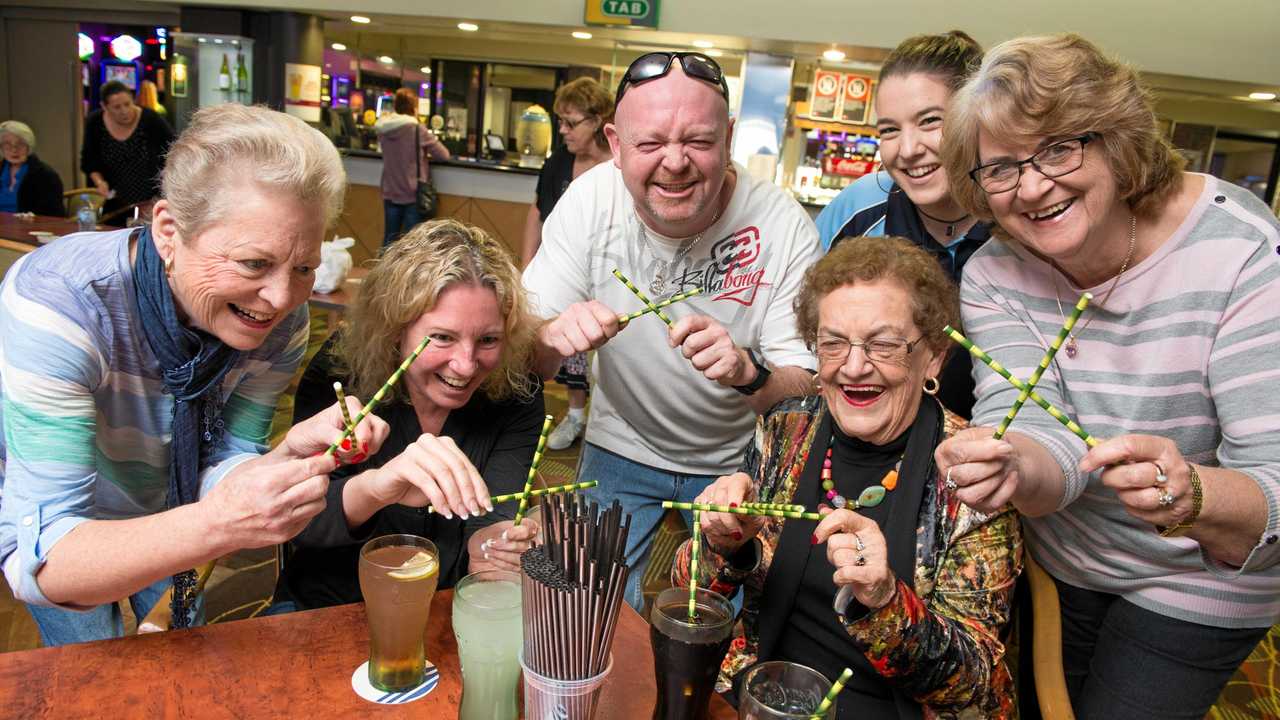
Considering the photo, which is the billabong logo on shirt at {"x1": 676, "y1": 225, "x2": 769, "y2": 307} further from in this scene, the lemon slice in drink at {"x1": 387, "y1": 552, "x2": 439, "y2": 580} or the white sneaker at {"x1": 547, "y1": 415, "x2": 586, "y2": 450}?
the white sneaker at {"x1": 547, "y1": 415, "x2": 586, "y2": 450}

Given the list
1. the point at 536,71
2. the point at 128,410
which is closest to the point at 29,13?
the point at 536,71

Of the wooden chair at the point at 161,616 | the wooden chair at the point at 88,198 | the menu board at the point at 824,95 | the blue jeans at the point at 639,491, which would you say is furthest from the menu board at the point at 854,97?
the wooden chair at the point at 161,616

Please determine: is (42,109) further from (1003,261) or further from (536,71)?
(1003,261)

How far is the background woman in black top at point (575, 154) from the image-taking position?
4578mm

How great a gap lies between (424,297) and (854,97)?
22.7 ft

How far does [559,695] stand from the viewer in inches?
42.3

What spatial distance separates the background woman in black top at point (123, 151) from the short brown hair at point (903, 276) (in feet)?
21.1

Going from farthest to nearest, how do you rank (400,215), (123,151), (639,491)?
1. (400,215)
2. (123,151)
3. (639,491)

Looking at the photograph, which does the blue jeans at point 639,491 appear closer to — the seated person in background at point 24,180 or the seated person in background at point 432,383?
the seated person in background at point 432,383

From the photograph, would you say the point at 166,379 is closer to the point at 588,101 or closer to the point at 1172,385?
the point at 1172,385

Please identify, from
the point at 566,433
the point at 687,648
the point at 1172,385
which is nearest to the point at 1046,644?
the point at 1172,385

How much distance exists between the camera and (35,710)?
1.09 metres

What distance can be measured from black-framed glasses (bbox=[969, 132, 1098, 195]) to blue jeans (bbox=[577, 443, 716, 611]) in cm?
117

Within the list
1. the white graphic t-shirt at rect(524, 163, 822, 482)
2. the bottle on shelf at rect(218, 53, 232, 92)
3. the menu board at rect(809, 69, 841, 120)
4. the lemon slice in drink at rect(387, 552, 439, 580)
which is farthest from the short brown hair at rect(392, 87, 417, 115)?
the lemon slice in drink at rect(387, 552, 439, 580)
